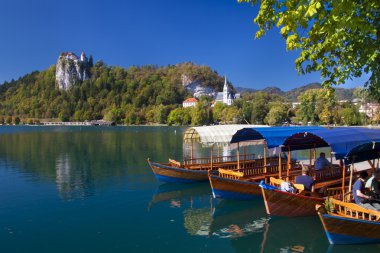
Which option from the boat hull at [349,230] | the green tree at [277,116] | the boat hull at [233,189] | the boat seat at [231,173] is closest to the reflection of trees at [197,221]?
the boat hull at [233,189]

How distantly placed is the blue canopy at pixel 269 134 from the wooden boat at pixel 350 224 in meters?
7.38

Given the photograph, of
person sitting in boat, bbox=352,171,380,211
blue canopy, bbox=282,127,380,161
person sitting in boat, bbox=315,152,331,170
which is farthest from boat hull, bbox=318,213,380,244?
person sitting in boat, bbox=315,152,331,170

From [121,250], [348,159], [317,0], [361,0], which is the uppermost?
[361,0]

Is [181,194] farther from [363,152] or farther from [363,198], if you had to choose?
[363,198]

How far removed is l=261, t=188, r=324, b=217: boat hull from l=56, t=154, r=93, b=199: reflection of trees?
42.3 feet

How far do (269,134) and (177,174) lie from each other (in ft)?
26.1

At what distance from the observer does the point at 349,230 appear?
41.9 ft

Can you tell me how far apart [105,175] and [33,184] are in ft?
20.4

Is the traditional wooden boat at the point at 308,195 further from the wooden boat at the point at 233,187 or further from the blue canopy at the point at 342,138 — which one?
the wooden boat at the point at 233,187

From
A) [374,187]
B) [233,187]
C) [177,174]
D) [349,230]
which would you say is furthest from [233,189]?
[374,187]

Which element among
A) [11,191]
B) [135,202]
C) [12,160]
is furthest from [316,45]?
Result: [12,160]

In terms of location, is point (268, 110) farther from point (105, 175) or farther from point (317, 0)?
point (317, 0)

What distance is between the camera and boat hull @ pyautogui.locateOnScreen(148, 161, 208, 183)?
2538 cm

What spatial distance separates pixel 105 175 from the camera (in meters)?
30.8
